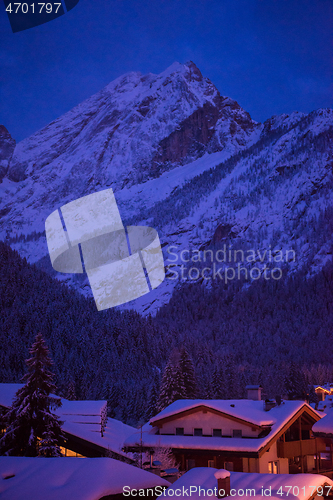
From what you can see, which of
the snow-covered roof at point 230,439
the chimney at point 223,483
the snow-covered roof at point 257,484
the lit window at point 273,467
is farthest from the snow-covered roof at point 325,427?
the chimney at point 223,483

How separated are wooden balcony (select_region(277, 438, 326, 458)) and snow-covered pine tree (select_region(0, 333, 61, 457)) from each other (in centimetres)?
1075

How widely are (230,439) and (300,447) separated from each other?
13.2 feet

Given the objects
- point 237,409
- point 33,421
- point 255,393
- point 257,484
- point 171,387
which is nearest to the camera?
point 257,484

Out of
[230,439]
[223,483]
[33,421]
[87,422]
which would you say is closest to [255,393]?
[230,439]

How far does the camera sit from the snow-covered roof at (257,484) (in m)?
12.1

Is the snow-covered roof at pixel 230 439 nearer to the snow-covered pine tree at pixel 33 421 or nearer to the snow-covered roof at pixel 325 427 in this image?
the snow-covered roof at pixel 325 427

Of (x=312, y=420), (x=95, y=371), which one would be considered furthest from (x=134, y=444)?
(x=95, y=371)

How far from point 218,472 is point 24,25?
109 ft

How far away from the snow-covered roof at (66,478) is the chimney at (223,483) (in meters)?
2.50

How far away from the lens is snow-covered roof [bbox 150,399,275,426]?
23.3 metres

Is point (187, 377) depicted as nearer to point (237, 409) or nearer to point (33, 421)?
point (237, 409)

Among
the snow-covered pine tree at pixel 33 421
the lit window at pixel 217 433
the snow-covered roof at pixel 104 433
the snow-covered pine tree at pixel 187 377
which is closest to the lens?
the snow-covered pine tree at pixel 33 421

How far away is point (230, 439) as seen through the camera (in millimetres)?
23719

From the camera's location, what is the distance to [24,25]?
3503cm
